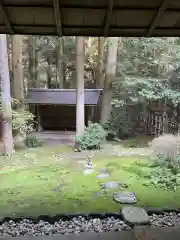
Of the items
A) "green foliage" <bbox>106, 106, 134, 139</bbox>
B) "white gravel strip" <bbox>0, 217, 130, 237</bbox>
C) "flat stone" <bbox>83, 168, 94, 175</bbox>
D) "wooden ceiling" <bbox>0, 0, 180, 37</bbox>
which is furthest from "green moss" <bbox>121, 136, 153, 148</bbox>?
"wooden ceiling" <bbox>0, 0, 180, 37</bbox>

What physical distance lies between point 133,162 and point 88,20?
17.3 ft

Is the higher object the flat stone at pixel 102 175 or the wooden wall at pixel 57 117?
the wooden wall at pixel 57 117

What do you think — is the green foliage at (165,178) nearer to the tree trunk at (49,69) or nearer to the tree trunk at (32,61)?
the tree trunk at (32,61)

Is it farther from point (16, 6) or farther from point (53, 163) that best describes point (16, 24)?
point (53, 163)

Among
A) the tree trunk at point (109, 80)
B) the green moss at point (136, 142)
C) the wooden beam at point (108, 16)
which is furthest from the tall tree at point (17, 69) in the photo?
the wooden beam at point (108, 16)

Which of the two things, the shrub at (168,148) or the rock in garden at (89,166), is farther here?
the rock in garden at (89,166)

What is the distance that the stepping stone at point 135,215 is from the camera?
12.3 feet

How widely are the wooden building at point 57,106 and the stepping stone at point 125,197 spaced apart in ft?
28.6

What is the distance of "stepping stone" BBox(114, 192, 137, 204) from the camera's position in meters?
4.70

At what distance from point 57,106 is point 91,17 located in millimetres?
12361

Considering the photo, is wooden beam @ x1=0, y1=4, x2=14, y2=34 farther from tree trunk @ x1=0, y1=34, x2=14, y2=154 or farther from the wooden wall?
the wooden wall

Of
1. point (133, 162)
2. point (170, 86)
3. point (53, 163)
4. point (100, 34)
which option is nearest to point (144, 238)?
point (100, 34)

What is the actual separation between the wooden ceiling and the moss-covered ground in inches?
109

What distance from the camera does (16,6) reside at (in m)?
2.58
